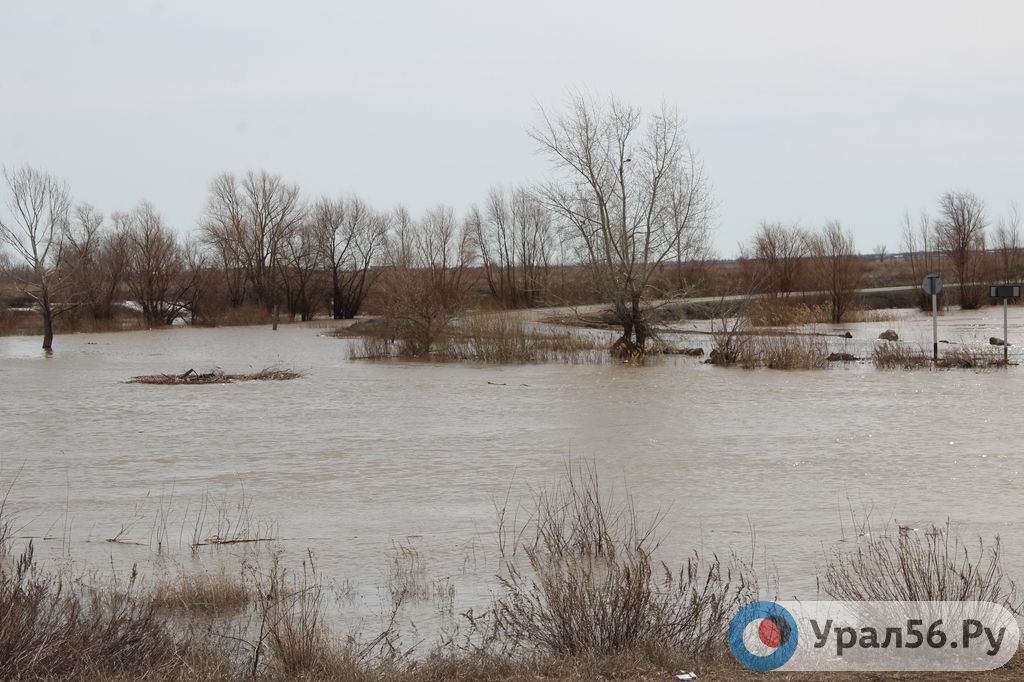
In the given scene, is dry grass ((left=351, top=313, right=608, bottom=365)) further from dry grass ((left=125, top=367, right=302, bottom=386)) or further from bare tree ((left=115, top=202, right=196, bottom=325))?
bare tree ((left=115, top=202, right=196, bottom=325))

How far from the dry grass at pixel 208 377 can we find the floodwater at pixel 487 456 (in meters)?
0.92

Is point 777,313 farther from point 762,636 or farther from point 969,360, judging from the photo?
point 762,636

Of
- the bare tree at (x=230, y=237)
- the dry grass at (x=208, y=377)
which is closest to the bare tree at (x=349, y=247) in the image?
the bare tree at (x=230, y=237)

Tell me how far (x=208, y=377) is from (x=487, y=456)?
1367 cm

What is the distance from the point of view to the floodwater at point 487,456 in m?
8.79

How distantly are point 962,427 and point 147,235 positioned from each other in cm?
5154

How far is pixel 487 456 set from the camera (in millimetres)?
13383

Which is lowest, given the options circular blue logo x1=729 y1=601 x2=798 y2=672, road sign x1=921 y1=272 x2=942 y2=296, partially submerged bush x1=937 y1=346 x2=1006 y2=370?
circular blue logo x1=729 y1=601 x2=798 y2=672

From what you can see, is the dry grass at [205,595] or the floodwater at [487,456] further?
the floodwater at [487,456]

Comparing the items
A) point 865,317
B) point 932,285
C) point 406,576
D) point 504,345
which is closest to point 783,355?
point 932,285

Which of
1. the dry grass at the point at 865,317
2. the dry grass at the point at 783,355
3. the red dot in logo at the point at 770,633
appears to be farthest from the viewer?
the dry grass at the point at 865,317

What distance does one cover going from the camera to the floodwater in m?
8.79

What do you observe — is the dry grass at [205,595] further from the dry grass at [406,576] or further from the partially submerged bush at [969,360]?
the partially submerged bush at [969,360]

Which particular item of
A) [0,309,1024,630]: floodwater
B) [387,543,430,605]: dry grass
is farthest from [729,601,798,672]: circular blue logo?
[387,543,430,605]: dry grass
